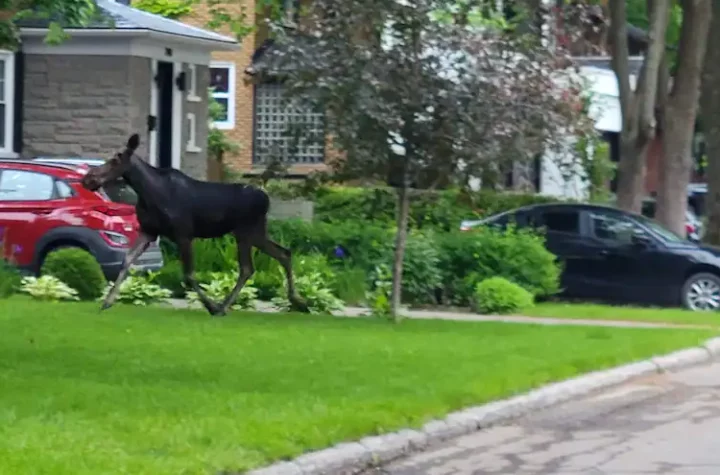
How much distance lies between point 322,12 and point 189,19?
19.5 meters

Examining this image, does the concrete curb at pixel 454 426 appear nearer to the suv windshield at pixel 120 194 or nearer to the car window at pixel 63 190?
the suv windshield at pixel 120 194

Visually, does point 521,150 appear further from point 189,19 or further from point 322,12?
point 189,19

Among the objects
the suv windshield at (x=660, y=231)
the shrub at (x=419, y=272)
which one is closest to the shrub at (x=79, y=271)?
the shrub at (x=419, y=272)

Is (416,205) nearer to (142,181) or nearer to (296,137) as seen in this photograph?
(296,137)

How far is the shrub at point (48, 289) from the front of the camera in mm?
18062

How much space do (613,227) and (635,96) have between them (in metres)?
2.81

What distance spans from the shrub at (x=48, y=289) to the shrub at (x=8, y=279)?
0.12 metres

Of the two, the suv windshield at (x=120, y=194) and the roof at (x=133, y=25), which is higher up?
the roof at (x=133, y=25)

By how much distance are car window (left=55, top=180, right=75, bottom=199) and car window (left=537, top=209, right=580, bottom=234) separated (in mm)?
7791

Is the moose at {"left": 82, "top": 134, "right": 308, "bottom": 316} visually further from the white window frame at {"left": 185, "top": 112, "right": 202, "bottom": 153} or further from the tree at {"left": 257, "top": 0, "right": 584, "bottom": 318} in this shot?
the white window frame at {"left": 185, "top": 112, "right": 202, "bottom": 153}

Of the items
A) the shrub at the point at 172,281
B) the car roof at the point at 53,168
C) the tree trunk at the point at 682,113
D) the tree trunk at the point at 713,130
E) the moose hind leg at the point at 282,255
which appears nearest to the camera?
the moose hind leg at the point at 282,255

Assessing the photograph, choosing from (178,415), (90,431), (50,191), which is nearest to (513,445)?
(178,415)

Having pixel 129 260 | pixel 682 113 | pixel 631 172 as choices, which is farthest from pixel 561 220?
pixel 129 260

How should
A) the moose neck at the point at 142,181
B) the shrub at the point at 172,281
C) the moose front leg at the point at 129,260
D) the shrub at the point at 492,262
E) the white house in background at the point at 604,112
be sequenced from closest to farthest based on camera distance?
1. the moose front leg at the point at 129,260
2. the moose neck at the point at 142,181
3. the shrub at the point at 172,281
4. the shrub at the point at 492,262
5. the white house in background at the point at 604,112
